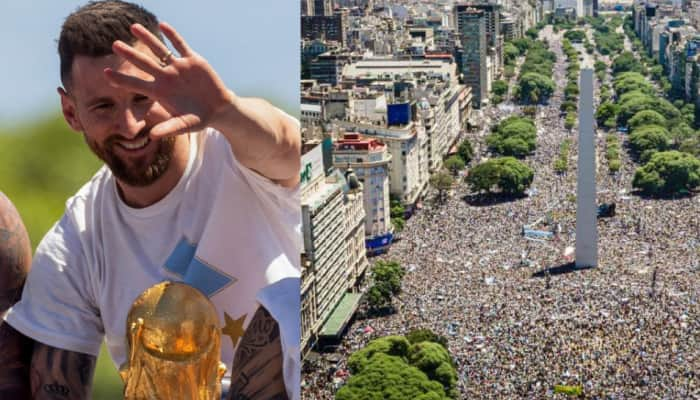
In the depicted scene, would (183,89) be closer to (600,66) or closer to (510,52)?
(600,66)

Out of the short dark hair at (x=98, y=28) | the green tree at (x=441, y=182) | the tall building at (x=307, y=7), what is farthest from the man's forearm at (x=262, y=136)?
the green tree at (x=441, y=182)

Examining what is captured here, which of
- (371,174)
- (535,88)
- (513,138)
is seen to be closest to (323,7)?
(371,174)

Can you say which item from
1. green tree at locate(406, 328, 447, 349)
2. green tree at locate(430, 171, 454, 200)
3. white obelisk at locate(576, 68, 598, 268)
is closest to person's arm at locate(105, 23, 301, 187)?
green tree at locate(406, 328, 447, 349)

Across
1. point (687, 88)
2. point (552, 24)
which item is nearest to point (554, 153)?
point (687, 88)

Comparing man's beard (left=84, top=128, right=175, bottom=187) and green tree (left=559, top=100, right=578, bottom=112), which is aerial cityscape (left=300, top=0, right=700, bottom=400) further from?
man's beard (left=84, top=128, right=175, bottom=187)

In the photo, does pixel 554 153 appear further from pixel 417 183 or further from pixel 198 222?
pixel 198 222
